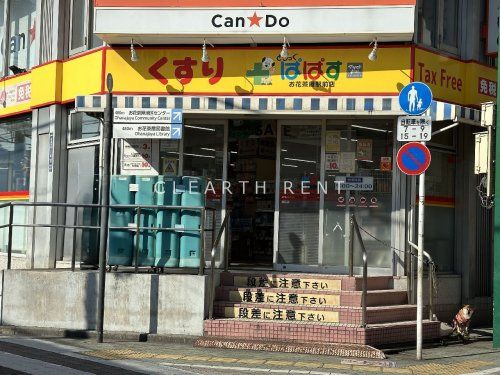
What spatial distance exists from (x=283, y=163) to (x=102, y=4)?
4126 millimetres

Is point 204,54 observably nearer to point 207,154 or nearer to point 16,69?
point 207,154

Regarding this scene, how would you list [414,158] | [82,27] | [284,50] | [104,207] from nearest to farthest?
1. [414,158]
2. [104,207]
3. [284,50]
4. [82,27]

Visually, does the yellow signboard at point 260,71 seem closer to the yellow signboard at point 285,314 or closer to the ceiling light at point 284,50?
the ceiling light at point 284,50

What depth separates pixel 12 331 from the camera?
12.7m

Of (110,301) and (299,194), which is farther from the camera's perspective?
(299,194)

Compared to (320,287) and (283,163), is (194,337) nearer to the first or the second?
(320,287)

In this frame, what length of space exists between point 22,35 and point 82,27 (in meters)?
2.50

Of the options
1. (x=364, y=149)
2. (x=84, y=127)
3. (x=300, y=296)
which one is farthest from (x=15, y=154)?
(x=300, y=296)

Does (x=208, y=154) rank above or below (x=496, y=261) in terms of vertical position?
above

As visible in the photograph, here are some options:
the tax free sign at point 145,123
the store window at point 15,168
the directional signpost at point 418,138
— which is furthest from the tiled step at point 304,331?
the store window at point 15,168

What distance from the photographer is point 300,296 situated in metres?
12.8

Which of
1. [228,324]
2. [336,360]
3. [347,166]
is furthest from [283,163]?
[336,360]

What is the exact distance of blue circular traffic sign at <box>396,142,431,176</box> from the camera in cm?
1116

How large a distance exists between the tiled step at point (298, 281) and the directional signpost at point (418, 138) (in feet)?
6.38
